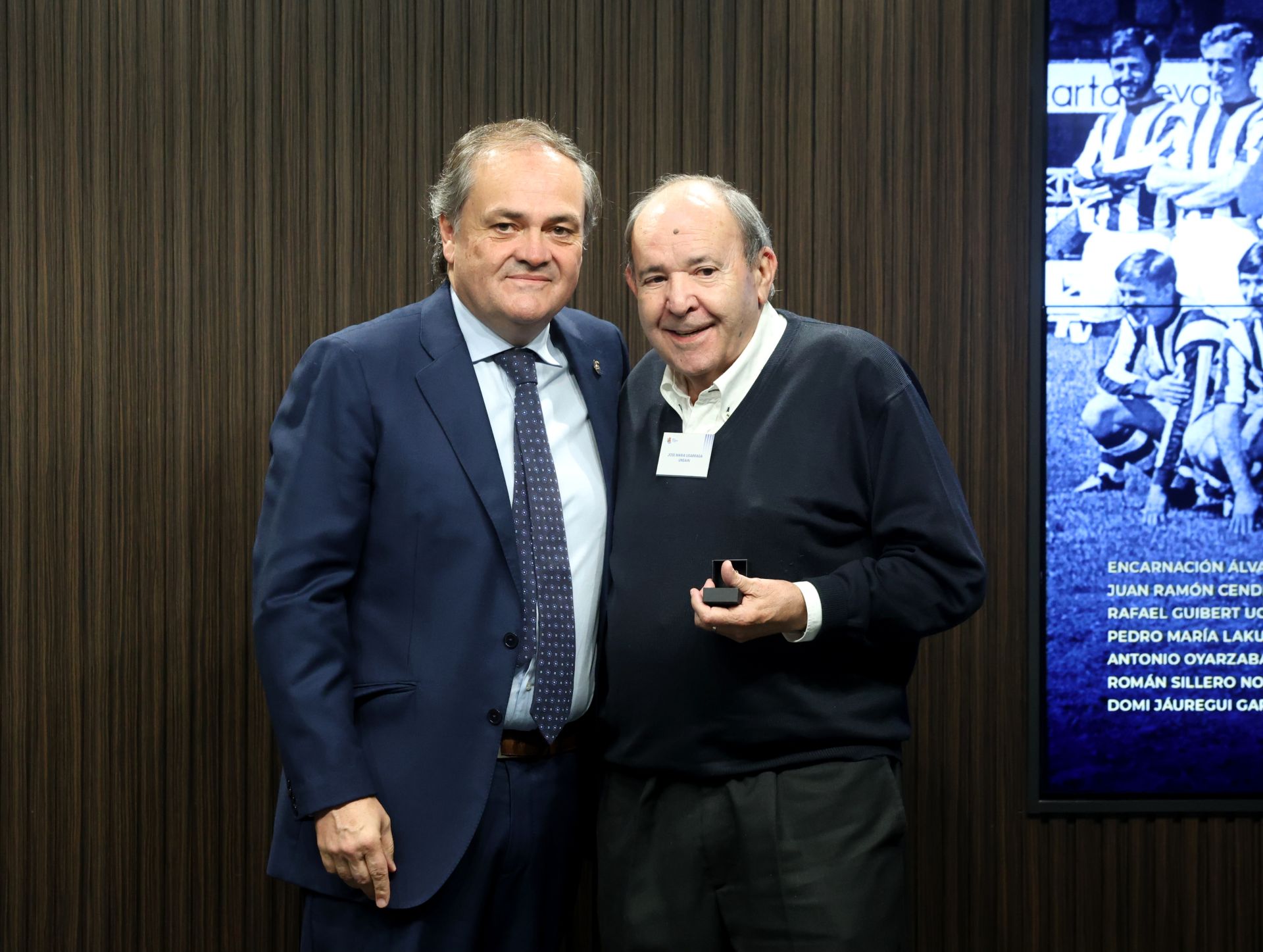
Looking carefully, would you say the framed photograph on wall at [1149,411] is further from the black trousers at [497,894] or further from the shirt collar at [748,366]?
the black trousers at [497,894]

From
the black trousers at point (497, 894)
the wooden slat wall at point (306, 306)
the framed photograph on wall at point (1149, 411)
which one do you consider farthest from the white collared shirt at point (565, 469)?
the framed photograph on wall at point (1149, 411)

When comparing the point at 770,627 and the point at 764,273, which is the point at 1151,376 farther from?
the point at 770,627

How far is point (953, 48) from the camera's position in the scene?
9.12ft

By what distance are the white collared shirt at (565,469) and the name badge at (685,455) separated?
0.52 ft

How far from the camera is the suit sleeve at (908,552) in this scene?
190 centimetres

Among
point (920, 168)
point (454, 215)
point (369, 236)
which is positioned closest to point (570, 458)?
point (454, 215)

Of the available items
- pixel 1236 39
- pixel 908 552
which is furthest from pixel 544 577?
pixel 1236 39

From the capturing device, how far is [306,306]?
2787 millimetres

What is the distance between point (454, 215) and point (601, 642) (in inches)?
33.7

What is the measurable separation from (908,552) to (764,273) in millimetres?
591

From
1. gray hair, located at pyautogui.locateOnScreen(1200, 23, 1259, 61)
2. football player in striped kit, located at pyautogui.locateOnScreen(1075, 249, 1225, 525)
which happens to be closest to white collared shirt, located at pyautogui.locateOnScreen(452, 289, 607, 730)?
football player in striped kit, located at pyautogui.locateOnScreen(1075, 249, 1225, 525)

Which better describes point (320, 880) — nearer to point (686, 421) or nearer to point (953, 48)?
point (686, 421)

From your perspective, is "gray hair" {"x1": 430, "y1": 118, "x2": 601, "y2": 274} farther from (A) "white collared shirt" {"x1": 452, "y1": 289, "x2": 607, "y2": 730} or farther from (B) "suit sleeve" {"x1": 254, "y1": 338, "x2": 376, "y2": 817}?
(B) "suit sleeve" {"x1": 254, "y1": 338, "x2": 376, "y2": 817}

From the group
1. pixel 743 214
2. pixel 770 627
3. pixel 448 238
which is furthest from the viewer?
pixel 448 238
